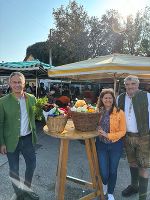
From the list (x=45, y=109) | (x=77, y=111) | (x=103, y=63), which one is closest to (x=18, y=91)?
(x=45, y=109)

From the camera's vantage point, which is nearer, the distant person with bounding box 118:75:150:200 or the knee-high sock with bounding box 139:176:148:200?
the distant person with bounding box 118:75:150:200

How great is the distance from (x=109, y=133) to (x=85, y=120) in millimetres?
354

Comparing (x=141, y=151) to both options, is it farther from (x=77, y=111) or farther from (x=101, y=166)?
(x=77, y=111)

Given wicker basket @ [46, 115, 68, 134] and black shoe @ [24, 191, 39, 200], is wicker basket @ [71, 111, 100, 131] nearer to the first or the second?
wicker basket @ [46, 115, 68, 134]

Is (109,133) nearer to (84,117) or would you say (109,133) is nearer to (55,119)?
(84,117)

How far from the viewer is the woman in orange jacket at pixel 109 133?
3.54 meters

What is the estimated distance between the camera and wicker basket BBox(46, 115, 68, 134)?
3316 mm

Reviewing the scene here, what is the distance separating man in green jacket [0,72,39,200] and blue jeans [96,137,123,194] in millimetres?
886

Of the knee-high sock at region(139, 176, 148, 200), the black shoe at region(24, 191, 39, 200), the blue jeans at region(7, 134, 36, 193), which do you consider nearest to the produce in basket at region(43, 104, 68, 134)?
the blue jeans at region(7, 134, 36, 193)

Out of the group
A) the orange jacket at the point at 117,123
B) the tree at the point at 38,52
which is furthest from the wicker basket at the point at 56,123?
the tree at the point at 38,52

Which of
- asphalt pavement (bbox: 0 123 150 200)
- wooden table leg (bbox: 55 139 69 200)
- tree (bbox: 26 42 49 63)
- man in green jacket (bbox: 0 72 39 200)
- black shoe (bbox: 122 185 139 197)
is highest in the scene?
tree (bbox: 26 42 49 63)

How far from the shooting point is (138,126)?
3.62 metres

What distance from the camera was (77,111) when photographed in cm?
342

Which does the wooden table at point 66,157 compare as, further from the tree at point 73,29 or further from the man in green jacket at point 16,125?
the tree at point 73,29
